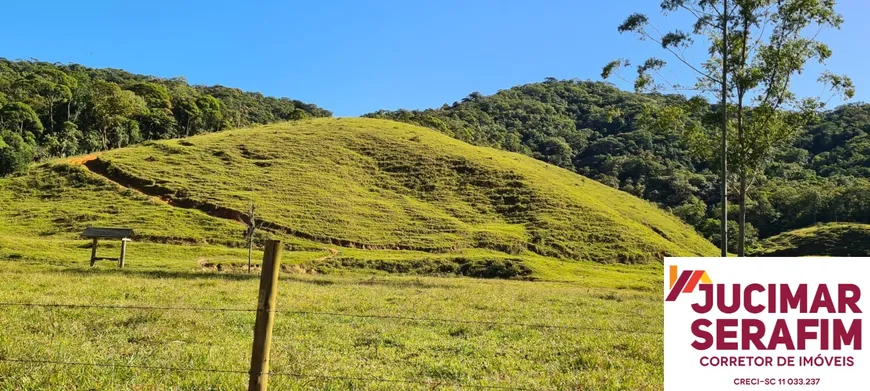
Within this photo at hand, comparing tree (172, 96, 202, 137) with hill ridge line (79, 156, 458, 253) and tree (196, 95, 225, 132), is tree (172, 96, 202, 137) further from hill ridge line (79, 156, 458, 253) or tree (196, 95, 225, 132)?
hill ridge line (79, 156, 458, 253)

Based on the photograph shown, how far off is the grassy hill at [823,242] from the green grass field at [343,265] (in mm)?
19218

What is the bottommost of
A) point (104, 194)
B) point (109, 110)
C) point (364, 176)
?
point (104, 194)

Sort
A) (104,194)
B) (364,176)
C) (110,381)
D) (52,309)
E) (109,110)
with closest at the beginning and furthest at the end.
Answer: (110,381), (52,309), (104,194), (364,176), (109,110)

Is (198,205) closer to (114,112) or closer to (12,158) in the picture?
(12,158)

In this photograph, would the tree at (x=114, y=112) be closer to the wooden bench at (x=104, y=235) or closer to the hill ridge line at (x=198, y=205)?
the hill ridge line at (x=198, y=205)

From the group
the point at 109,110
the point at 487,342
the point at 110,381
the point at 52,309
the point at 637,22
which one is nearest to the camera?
the point at 110,381

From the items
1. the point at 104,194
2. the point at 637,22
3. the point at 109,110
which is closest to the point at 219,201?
the point at 104,194

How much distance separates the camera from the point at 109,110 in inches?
3415

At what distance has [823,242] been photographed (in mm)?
90938

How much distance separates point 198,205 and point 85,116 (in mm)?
52435

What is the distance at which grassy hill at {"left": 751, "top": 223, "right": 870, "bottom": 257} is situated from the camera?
86.8m

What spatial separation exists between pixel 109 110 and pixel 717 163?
8787 cm

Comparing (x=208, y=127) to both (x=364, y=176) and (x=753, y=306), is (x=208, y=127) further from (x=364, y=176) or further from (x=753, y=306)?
(x=753, y=306)

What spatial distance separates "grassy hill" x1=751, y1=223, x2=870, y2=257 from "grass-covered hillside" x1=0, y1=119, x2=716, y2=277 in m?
Result: 19.7
